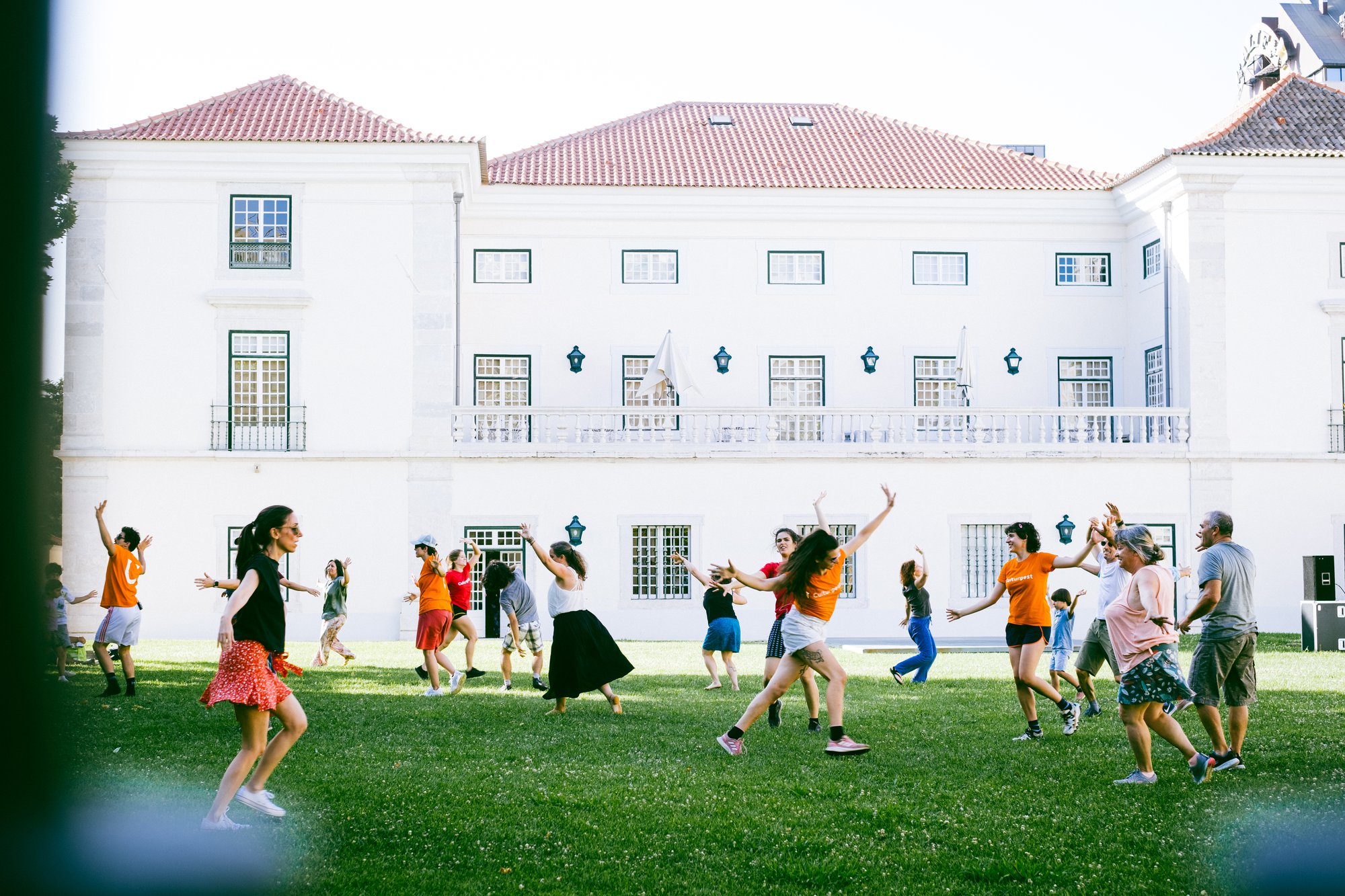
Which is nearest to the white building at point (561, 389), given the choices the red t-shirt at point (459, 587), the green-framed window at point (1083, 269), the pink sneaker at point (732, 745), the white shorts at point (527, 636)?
the green-framed window at point (1083, 269)

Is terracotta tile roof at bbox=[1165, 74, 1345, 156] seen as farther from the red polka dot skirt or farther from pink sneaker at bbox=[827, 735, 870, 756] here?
the red polka dot skirt

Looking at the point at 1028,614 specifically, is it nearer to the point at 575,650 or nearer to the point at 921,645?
the point at 575,650

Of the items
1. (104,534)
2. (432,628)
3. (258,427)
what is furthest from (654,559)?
(104,534)

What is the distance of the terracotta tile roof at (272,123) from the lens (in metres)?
27.0

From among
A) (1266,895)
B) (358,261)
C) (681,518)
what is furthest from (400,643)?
(1266,895)

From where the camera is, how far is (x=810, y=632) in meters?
10.3

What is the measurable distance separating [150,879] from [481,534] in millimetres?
20582

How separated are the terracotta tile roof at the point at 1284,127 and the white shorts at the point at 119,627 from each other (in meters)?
22.2

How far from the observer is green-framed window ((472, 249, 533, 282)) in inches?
1183

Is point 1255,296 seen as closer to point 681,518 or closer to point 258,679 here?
point 681,518

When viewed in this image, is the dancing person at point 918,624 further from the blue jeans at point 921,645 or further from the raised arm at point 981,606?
the raised arm at point 981,606

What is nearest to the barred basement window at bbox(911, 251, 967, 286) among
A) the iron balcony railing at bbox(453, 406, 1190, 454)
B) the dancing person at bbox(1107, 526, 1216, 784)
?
the iron balcony railing at bbox(453, 406, 1190, 454)

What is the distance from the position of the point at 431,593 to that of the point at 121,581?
10.7ft

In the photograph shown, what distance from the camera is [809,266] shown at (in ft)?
100.0
